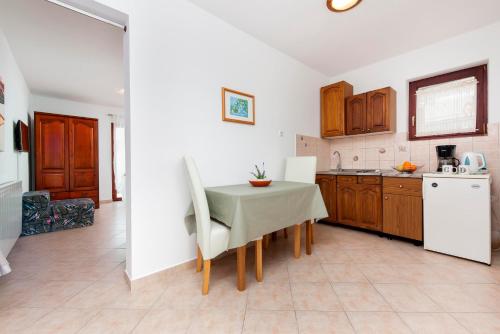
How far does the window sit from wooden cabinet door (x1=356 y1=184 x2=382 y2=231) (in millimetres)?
1091

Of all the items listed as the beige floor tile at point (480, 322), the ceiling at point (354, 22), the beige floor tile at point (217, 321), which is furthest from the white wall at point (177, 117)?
the beige floor tile at point (480, 322)

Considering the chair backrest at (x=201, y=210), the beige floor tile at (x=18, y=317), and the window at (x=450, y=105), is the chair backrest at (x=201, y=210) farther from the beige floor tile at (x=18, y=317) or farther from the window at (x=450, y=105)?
the window at (x=450, y=105)

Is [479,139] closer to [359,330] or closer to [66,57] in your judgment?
[359,330]

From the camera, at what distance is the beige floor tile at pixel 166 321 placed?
4.14 feet

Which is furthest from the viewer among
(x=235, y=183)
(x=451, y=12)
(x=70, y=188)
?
(x=70, y=188)

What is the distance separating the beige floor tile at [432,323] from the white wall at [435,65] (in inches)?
97.4

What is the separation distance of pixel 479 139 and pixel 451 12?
1.49m

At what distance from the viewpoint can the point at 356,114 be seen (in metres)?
3.35

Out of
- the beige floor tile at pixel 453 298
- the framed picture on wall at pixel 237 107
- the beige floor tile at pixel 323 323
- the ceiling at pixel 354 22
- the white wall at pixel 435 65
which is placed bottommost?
the beige floor tile at pixel 323 323

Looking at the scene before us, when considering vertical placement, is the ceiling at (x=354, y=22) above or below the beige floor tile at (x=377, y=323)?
above

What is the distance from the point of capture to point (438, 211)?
229cm

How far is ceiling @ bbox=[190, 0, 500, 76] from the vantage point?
2.08m

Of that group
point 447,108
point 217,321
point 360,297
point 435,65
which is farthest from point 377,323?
point 435,65

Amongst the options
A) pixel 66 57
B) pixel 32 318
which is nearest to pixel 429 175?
pixel 32 318
